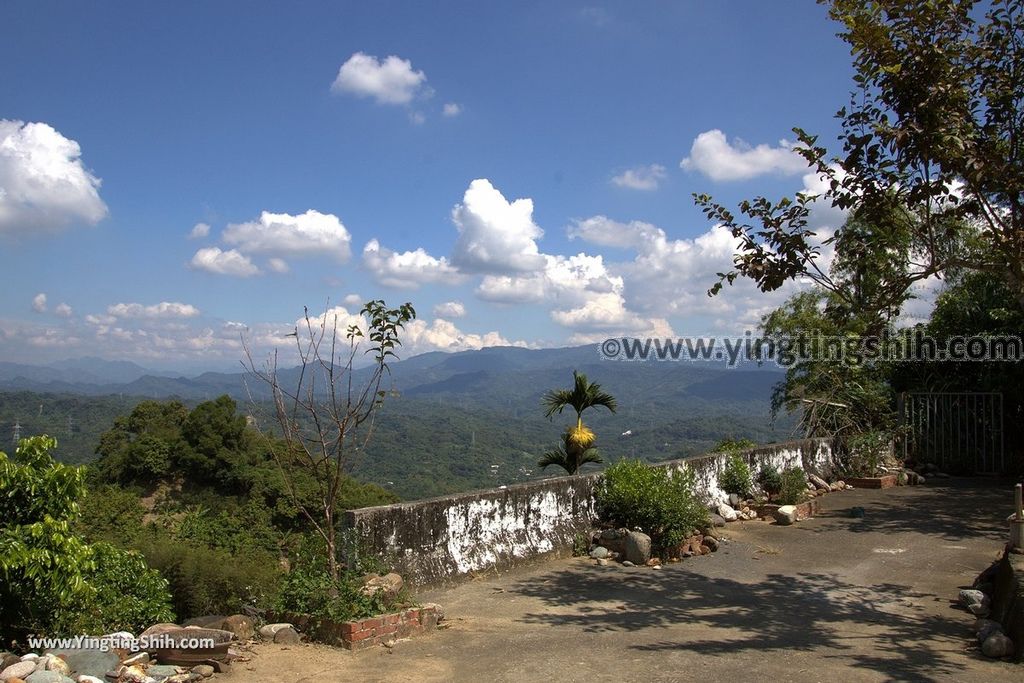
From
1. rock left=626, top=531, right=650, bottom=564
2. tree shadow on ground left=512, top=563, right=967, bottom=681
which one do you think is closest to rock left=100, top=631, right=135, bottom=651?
tree shadow on ground left=512, top=563, right=967, bottom=681

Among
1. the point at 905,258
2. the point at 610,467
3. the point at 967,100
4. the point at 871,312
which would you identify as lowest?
the point at 610,467

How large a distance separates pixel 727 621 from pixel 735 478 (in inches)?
207

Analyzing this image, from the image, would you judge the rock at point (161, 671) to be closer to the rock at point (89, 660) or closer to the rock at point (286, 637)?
the rock at point (89, 660)

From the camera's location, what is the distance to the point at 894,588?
752cm

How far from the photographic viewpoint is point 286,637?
5973mm

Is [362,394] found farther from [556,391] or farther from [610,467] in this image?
[556,391]

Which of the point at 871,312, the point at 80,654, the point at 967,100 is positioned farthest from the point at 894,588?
the point at 80,654

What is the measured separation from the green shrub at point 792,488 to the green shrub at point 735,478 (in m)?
0.51

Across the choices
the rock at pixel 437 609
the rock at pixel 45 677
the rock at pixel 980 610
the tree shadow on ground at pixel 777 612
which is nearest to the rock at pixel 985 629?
the tree shadow on ground at pixel 777 612

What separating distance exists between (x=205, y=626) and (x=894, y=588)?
637 centimetres

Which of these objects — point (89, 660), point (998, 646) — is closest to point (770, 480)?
point (998, 646)

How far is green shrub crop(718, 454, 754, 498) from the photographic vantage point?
37.6 feet

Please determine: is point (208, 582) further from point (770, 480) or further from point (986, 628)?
point (770, 480)

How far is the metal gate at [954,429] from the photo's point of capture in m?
14.4
